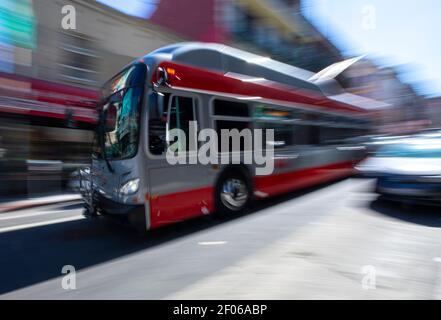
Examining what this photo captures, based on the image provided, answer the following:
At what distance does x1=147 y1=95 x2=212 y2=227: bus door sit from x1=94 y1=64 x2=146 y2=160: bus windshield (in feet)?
0.91

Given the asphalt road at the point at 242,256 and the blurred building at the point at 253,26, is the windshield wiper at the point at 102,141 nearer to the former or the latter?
the asphalt road at the point at 242,256

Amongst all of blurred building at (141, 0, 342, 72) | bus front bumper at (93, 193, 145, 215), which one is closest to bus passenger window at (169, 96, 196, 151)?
bus front bumper at (93, 193, 145, 215)

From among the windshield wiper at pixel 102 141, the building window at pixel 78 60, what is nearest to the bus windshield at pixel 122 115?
the windshield wiper at pixel 102 141

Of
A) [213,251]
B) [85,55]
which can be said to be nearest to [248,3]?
[85,55]

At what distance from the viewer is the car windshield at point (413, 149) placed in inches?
262

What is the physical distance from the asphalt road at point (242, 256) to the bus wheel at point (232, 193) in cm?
23

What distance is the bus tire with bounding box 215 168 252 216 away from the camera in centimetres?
576

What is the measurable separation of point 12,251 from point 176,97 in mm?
3216

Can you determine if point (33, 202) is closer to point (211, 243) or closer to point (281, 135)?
point (211, 243)

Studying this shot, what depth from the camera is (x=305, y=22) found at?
1036 inches

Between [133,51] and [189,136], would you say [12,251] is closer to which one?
[189,136]

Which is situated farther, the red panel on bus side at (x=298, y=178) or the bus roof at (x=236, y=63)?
the red panel on bus side at (x=298, y=178)

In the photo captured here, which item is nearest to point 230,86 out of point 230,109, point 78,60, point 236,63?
point 230,109

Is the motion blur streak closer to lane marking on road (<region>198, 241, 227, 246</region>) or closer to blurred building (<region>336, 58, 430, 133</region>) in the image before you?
lane marking on road (<region>198, 241, 227, 246</region>)
